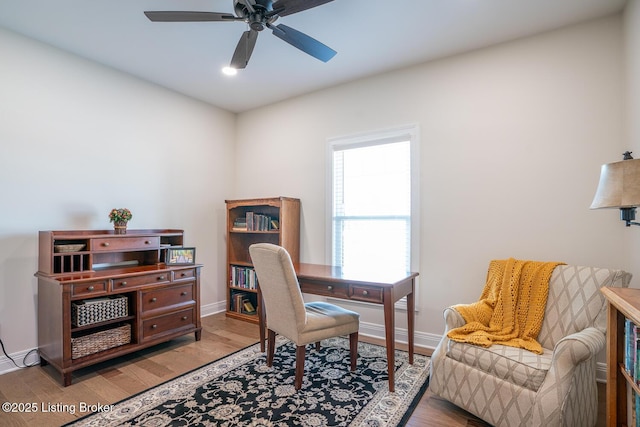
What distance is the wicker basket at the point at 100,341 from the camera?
8.06 ft

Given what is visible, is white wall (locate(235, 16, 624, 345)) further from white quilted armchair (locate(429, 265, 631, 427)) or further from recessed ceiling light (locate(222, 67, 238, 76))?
recessed ceiling light (locate(222, 67, 238, 76))

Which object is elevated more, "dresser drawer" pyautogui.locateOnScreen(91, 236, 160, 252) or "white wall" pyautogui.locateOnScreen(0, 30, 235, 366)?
"white wall" pyautogui.locateOnScreen(0, 30, 235, 366)

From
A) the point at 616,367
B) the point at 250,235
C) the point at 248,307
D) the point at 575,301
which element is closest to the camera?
the point at 616,367

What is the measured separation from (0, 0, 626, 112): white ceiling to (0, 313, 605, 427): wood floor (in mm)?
2722

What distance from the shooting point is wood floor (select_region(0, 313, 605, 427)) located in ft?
6.57

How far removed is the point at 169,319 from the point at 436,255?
2.56 metres

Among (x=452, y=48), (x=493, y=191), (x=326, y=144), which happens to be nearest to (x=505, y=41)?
(x=452, y=48)

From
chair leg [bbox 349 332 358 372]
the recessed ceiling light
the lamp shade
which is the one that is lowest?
chair leg [bbox 349 332 358 372]

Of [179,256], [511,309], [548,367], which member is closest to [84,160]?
[179,256]

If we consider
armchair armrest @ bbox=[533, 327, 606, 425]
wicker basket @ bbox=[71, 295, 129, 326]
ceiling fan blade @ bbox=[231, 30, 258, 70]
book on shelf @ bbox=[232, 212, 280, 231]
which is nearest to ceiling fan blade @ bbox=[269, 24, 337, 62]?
ceiling fan blade @ bbox=[231, 30, 258, 70]

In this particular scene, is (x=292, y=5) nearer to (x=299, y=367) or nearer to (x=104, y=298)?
(x=299, y=367)

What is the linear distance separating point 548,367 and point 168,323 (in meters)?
2.94

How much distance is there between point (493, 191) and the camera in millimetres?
2814

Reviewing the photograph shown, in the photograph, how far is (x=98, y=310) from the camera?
2.59 metres
